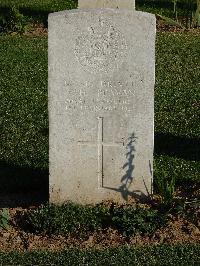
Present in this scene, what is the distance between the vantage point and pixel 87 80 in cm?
602

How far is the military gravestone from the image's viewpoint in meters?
5.88

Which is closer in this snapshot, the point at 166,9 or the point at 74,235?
the point at 74,235

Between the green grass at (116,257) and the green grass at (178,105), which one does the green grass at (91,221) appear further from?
the green grass at (178,105)

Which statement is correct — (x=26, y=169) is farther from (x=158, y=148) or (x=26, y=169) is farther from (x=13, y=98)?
(x=13, y=98)

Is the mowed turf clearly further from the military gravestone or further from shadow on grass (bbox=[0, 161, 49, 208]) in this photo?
the military gravestone

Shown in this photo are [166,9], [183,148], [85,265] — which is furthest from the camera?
[166,9]

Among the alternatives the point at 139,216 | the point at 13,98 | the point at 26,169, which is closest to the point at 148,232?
the point at 139,216

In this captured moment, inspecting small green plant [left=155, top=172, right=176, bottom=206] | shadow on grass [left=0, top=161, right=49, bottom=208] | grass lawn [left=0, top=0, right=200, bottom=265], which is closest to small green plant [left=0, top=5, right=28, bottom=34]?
grass lawn [left=0, top=0, right=200, bottom=265]

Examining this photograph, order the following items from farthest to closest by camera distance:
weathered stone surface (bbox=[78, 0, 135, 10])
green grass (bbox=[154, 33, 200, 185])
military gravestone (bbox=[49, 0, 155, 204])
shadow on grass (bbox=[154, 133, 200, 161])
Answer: shadow on grass (bbox=[154, 133, 200, 161])
green grass (bbox=[154, 33, 200, 185])
weathered stone surface (bbox=[78, 0, 135, 10])
military gravestone (bbox=[49, 0, 155, 204])

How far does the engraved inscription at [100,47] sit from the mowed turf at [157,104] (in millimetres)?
1150

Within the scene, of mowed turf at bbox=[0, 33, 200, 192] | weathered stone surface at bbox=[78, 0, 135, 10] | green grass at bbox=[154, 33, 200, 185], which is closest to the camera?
weathered stone surface at bbox=[78, 0, 135, 10]

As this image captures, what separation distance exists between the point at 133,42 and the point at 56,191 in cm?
147

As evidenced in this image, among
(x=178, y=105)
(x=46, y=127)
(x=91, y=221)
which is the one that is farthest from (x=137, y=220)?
(x=178, y=105)

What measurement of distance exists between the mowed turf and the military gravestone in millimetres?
437
